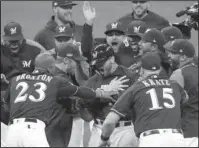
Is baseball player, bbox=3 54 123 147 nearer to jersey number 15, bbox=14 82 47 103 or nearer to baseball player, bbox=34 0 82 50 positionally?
jersey number 15, bbox=14 82 47 103

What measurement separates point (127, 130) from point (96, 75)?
2.87 feet

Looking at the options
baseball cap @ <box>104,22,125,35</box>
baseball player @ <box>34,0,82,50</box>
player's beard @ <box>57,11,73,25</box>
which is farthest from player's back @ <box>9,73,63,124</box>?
player's beard @ <box>57,11,73,25</box>

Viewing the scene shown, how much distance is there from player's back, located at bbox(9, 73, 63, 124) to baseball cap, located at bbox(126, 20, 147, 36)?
7.14 feet

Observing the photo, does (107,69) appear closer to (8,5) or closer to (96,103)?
(96,103)

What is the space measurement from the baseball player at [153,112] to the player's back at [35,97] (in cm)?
98

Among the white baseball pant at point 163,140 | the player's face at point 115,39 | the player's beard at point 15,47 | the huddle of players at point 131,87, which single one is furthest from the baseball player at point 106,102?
the player's beard at point 15,47

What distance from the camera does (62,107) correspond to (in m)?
10.7

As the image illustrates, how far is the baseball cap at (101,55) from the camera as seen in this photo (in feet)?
34.7

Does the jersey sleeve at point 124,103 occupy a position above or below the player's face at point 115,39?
below

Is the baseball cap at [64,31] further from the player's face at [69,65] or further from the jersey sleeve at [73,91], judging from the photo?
the jersey sleeve at [73,91]

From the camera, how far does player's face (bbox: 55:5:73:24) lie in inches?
511

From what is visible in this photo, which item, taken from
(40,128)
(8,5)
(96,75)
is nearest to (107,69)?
(96,75)

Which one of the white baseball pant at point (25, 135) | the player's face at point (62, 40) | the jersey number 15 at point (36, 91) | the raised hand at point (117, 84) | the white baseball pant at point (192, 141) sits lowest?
the white baseball pant at point (192, 141)

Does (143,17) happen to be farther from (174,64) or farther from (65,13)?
(174,64)
